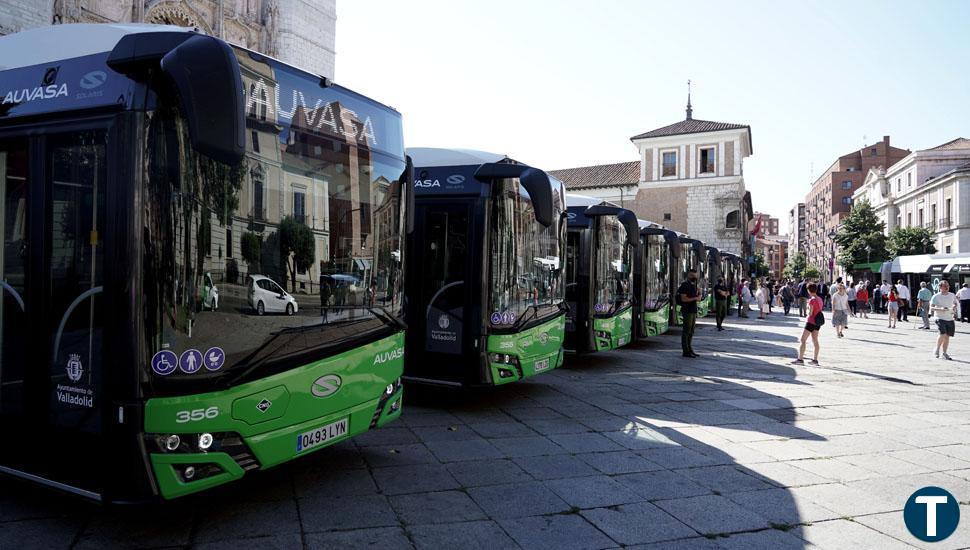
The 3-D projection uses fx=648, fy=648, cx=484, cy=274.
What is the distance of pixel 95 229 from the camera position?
367 centimetres

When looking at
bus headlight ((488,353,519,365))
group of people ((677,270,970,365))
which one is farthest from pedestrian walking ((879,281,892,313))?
bus headlight ((488,353,519,365))

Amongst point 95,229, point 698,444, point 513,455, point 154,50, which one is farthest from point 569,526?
point 154,50

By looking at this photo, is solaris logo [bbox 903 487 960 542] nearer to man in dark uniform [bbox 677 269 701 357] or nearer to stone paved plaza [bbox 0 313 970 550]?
stone paved plaza [bbox 0 313 970 550]

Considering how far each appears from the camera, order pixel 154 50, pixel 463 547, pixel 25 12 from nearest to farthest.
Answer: pixel 154 50
pixel 463 547
pixel 25 12

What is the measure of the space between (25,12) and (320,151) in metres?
18.1

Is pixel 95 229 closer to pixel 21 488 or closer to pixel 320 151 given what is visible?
pixel 320 151

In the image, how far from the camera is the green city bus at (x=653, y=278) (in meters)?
14.6

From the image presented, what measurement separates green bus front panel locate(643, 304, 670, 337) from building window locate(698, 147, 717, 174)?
1558 inches

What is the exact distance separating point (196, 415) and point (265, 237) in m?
1.09

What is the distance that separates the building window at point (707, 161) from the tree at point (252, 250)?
52.7 m

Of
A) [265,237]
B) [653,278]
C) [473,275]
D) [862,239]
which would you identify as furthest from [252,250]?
[862,239]

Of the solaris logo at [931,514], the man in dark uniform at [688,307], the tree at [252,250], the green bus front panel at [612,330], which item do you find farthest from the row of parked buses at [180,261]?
the man in dark uniform at [688,307]

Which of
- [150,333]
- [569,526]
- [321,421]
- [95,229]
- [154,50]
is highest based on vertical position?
[154,50]

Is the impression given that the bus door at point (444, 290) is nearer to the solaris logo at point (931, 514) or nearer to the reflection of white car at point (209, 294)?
the reflection of white car at point (209, 294)
